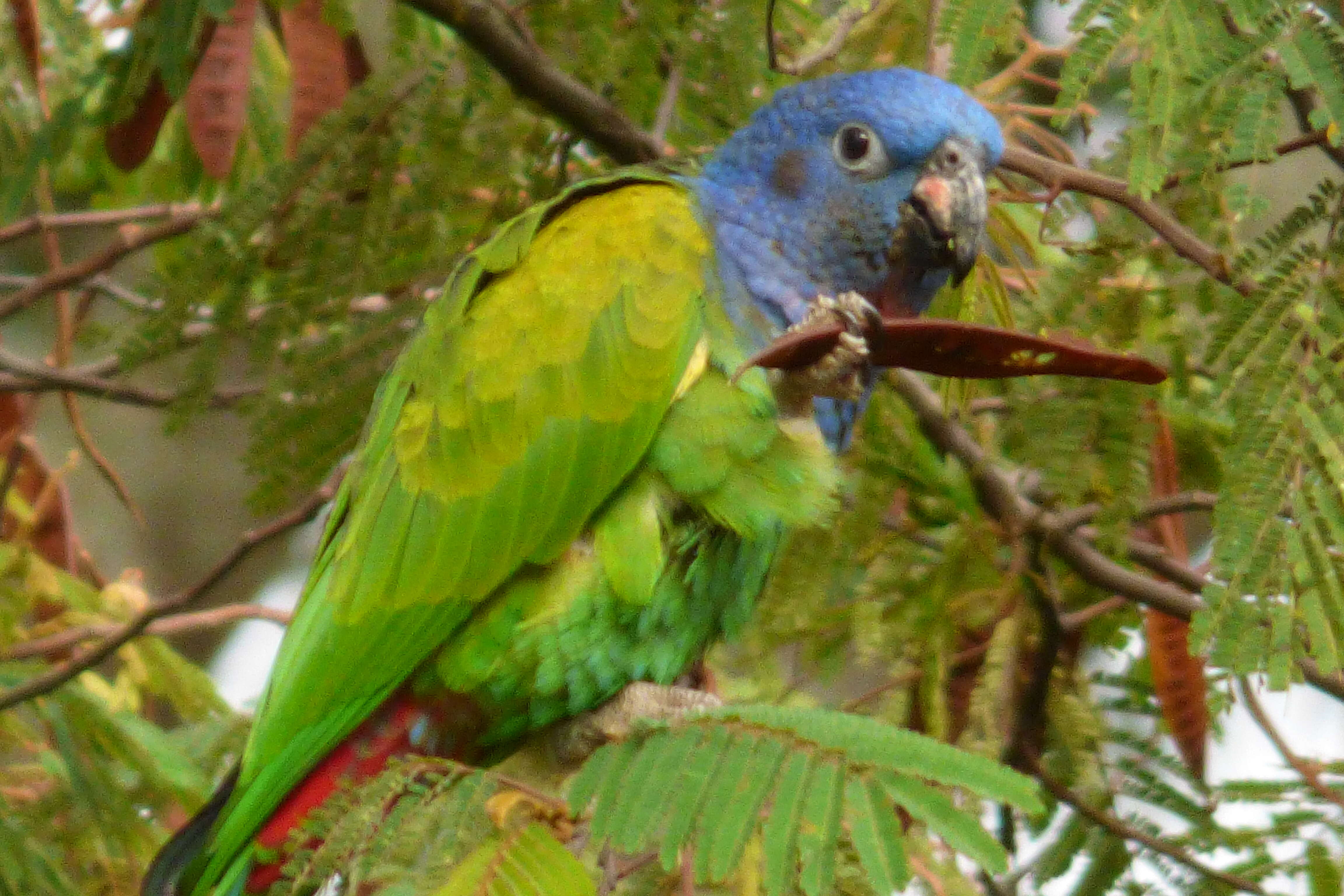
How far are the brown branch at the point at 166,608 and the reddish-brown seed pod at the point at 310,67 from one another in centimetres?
75

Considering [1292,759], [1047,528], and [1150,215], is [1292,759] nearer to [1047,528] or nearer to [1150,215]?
[1047,528]

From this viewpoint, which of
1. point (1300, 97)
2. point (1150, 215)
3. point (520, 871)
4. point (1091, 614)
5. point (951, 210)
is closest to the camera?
point (520, 871)

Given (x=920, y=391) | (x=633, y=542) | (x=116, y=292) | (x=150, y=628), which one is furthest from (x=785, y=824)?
(x=116, y=292)

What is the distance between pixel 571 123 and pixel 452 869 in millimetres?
1669

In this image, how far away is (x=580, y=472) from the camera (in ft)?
7.16

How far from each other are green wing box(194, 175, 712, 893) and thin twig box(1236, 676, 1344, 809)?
1.16 metres

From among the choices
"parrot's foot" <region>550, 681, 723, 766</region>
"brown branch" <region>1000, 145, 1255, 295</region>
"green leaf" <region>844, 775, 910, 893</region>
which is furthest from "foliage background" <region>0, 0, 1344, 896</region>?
"green leaf" <region>844, 775, 910, 893</region>

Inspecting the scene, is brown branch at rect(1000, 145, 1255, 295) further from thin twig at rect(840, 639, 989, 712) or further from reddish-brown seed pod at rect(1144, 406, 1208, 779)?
thin twig at rect(840, 639, 989, 712)

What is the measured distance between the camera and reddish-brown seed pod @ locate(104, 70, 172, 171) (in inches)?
113

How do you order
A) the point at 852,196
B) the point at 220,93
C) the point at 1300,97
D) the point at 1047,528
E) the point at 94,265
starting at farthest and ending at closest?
the point at 94,265 < the point at 220,93 < the point at 1047,528 < the point at 852,196 < the point at 1300,97

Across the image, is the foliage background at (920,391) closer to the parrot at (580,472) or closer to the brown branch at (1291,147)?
the brown branch at (1291,147)

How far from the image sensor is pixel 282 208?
9.29ft

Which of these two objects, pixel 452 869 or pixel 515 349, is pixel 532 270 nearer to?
pixel 515 349

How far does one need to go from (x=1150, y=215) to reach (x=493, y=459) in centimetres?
107
